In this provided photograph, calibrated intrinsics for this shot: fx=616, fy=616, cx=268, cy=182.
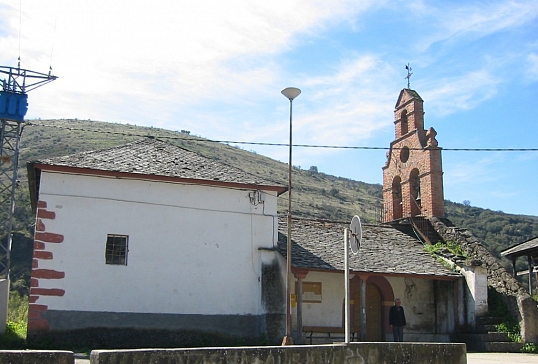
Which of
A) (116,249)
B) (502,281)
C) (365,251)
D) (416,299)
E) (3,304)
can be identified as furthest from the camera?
(416,299)

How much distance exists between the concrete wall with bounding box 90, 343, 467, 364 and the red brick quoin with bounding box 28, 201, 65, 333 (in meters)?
9.63

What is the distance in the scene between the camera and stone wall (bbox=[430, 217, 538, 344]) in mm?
18392

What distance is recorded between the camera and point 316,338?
763 inches

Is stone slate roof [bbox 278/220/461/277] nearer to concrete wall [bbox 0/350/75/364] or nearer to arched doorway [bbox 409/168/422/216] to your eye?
arched doorway [bbox 409/168/422/216]

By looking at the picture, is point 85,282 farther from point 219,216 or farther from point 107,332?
point 219,216

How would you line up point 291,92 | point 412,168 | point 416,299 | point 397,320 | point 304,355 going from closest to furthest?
point 304,355 → point 291,92 → point 397,320 → point 416,299 → point 412,168

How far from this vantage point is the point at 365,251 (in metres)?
21.0

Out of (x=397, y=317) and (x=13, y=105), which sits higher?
(x=13, y=105)

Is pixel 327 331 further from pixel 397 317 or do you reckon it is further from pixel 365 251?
pixel 365 251

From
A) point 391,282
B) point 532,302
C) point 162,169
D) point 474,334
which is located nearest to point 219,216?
point 162,169

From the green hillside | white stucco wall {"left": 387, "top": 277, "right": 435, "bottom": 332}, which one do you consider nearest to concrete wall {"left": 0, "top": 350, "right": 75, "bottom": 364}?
white stucco wall {"left": 387, "top": 277, "right": 435, "bottom": 332}

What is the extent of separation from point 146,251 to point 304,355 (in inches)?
376

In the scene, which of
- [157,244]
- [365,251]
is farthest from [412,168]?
[157,244]

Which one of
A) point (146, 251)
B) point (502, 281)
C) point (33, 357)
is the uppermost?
point (146, 251)
